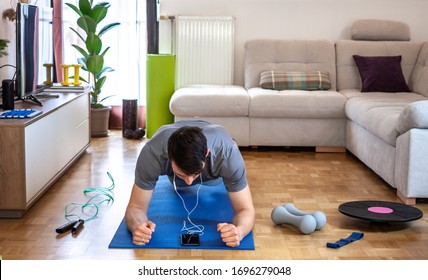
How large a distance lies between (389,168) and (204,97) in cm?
183

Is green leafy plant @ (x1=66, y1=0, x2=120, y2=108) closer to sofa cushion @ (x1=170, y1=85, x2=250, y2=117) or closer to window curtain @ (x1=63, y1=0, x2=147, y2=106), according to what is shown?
window curtain @ (x1=63, y1=0, x2=147, y2=106)

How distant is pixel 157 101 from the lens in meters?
6.31

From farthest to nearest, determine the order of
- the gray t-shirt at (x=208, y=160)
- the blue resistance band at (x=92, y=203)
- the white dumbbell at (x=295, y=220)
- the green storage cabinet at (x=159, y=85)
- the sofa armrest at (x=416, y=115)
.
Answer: the green storage cabinet at (x=159, y=85), the sofa armrest at (x=416, y=115), the blue resistance band at (x=92, y=203), the white dumbbell at (x=295, y=220), the gray t-shirt at (x=208, y=160)

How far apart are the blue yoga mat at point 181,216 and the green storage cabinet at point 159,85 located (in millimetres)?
1879

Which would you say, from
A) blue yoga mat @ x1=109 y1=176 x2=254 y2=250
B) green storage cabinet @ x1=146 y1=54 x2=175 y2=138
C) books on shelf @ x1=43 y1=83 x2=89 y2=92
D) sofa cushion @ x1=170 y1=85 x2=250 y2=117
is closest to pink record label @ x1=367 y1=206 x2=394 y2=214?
blue yoga mat @ x1=109 y1=176 x2=254 y2=250

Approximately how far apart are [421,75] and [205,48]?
192cm

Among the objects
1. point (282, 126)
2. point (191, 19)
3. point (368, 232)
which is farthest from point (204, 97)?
point (368, 232)

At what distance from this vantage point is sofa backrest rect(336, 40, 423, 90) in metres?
6.36

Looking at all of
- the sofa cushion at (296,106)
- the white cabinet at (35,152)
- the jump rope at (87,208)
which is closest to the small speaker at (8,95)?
the white cabinet at (35,152)

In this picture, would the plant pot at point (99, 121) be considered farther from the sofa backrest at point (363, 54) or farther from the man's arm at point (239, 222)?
the man's arm at point (239, 222)

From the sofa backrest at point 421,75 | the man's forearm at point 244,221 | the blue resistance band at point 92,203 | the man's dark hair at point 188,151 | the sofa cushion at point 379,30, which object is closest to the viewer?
the man's dark hair at point 188,151

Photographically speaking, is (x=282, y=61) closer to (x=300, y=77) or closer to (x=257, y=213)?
(x=300, y=77)

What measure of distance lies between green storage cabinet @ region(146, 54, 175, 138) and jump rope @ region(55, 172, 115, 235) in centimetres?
176

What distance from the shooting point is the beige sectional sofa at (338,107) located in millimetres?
Result: 4184
